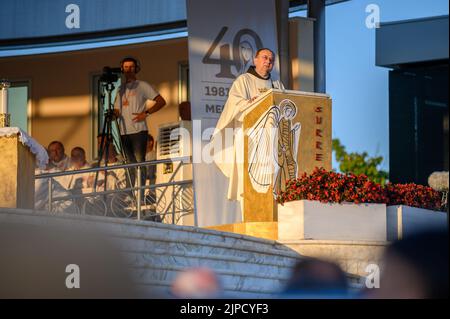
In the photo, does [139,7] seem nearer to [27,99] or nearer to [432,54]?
[27,99]

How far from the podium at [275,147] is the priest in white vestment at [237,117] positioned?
0.35 metres

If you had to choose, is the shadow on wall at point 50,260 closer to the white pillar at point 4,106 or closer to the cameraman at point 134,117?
the white pillar at point 4,106

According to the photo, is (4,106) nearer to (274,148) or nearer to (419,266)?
(274,148)

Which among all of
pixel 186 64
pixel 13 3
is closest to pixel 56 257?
pixel 186 64

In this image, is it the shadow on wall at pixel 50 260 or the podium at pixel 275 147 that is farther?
the podium at pixel 275 147

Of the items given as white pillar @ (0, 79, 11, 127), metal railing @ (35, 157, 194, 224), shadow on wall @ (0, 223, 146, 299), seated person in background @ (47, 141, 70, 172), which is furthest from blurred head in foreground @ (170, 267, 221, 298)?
seated person in background @ (47, 141, 70, 172)

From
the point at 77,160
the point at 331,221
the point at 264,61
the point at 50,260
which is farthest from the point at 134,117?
the point at 50,260

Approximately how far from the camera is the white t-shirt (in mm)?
12797

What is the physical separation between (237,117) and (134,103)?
A: 7.95 feet

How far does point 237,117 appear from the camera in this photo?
1070 centimetres

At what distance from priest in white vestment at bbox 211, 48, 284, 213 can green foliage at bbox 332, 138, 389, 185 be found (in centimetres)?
1073

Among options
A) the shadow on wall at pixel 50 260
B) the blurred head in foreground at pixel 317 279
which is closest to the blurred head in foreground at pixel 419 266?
the blurred head in foreground at pixel 317 279

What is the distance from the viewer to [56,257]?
6504 mm

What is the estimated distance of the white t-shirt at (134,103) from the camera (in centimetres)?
1280
